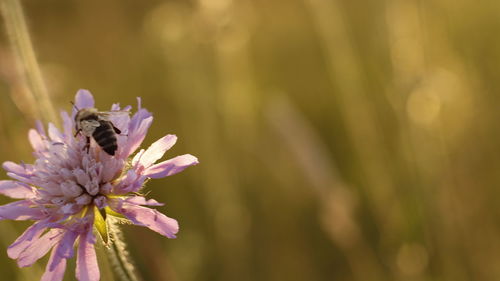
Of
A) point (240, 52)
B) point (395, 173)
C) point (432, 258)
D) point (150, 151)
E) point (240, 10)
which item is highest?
point (240, 10)

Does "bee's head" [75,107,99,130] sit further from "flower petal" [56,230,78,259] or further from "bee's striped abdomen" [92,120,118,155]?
"flower petal" [56,230,78,259]

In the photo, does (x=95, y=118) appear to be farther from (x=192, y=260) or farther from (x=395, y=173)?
(x=395, y=173)

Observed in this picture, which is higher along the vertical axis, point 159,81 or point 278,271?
point 159,81

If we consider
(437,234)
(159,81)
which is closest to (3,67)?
(437,234)

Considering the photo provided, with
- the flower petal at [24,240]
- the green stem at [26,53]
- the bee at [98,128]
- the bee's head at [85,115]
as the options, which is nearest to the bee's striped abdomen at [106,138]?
the bee at [98,128]

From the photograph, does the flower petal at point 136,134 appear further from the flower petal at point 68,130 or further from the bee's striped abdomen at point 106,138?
the flower petal at point 68,130

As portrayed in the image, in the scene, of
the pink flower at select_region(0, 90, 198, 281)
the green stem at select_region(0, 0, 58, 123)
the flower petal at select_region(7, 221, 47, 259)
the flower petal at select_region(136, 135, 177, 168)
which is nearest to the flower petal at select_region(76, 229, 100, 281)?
the pink flower at select_region(0, 90, 198, 281)
